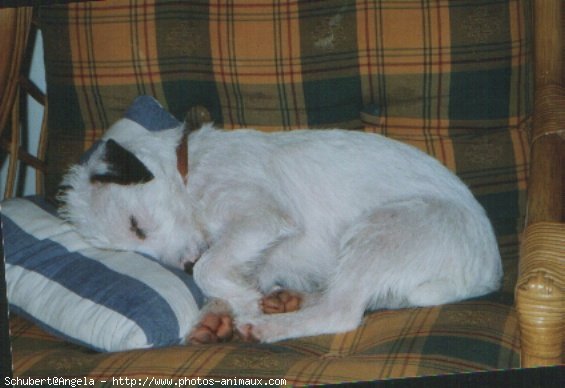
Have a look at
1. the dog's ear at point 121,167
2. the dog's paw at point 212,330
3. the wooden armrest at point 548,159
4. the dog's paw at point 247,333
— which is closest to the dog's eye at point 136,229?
the dog's ear at point 121,167

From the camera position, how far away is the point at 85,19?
3.05 m

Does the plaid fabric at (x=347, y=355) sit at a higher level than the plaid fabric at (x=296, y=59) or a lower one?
lower

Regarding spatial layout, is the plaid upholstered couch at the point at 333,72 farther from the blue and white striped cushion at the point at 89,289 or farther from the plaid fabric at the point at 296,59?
the blue and white striped cushion at the point at 89,289

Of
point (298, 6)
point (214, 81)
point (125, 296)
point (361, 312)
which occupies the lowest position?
point (361, 312)

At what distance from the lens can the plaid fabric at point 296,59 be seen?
289 centimetres

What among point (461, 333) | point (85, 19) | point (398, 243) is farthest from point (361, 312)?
point (85, 19)

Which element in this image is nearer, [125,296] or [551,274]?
[551,274]

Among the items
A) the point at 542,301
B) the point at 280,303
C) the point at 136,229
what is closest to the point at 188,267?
the point at 136,229

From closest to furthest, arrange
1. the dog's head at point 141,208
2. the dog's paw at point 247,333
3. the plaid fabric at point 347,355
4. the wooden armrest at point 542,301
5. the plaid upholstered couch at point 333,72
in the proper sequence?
the wooden armrest at point 542,301
the plaid fabric at point 347,355
the dog's paw at point 247,333
the dog's head at point 141,208
the plaid upholstered couch at point 333,72

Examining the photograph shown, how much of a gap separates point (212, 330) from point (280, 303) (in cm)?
38

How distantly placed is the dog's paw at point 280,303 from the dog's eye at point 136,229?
53 cm

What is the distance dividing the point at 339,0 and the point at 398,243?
3.37 feet

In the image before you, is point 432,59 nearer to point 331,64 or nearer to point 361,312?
point 331,64

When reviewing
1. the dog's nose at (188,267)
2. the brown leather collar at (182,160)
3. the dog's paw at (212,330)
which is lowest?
the dog's paw at (212,330)
